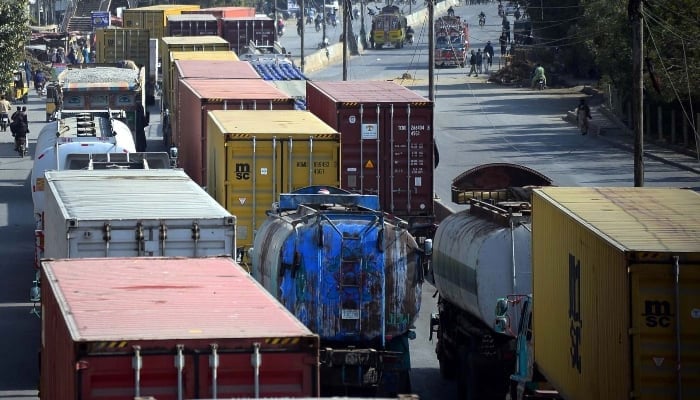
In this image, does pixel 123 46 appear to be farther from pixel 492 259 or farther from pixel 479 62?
pixel 492 259

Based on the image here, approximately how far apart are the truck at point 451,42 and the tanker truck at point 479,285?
69.2 metres

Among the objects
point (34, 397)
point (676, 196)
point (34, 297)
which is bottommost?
point (34, 397)

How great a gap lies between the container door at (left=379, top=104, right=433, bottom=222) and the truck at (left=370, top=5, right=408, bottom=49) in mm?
77293

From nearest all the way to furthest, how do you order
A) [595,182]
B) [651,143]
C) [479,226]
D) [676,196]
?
[676,196] → [479,226] → [595,182] → [651,143]

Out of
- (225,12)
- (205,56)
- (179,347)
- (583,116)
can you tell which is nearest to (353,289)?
(179,347)

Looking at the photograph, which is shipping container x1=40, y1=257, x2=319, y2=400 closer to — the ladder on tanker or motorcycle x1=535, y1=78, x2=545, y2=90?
the ladder on tanker

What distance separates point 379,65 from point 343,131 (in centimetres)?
6100

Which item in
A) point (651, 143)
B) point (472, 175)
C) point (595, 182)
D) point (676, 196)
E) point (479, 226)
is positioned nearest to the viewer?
point (676, 196)

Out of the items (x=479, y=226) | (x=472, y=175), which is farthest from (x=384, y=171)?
(x=479, y=226)

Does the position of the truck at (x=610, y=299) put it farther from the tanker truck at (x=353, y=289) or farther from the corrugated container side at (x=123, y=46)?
the corrugated container side at (x=123, y=46)

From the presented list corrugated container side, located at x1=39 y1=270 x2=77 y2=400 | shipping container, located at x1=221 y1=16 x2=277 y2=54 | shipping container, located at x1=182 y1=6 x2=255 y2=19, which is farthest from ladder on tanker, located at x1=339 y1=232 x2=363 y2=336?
shipping container, located at x1=182 y1=6 x2=255 y2=19

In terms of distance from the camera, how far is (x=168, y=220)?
16641mm

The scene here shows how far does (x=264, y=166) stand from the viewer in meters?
23.2

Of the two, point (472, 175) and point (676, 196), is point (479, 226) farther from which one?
point (472, 175)
